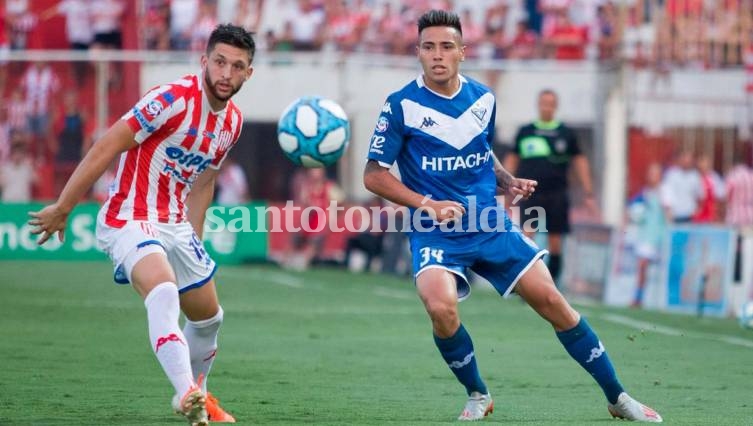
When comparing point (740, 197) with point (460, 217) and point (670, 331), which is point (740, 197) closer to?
point (670, 331)

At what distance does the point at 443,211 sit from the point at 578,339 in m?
1.10

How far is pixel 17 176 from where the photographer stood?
24.2m

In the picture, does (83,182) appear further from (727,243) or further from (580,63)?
(580,63)

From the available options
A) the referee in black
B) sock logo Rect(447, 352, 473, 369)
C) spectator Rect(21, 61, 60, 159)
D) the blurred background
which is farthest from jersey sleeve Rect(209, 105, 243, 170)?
spectator Rect(21, 61, 60, 159)

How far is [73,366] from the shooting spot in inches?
433

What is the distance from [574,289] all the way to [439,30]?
12.9m

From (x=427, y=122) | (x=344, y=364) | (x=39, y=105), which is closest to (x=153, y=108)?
(x=427, y=122)

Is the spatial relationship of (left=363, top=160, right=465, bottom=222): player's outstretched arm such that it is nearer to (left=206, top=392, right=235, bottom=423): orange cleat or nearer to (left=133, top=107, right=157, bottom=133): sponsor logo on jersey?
(left=133, top=107, right=157, bottom=133): sponsor logo on jersey

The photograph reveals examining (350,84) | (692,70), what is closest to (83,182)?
(350,84)

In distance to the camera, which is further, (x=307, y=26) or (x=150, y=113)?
(x=307, y=26)

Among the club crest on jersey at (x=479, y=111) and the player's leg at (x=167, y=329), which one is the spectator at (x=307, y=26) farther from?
the player's leg at (x=167, y=329)

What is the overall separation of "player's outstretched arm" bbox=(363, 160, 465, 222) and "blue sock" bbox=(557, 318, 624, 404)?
96 centimetres

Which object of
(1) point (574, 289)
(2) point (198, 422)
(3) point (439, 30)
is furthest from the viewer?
(1) point (574, 289)

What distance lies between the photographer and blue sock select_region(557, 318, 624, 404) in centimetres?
849
